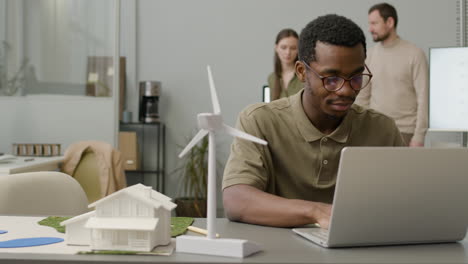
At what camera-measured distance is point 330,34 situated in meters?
1.81

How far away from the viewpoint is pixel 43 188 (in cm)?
206

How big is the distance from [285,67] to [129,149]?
2433 millimetres

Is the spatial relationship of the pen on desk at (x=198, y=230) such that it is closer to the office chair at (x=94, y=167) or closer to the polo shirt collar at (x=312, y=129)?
the polo shirt collar at (x=312, y=129)

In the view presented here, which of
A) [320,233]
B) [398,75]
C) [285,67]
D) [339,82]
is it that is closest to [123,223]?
[320,233]

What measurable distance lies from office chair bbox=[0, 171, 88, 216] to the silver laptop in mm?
997

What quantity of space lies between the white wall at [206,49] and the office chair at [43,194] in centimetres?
467

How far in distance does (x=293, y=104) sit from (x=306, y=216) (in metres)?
0.55

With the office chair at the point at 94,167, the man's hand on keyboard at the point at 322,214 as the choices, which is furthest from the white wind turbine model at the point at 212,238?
the office chair at the point at 94,167

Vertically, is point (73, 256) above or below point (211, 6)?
below

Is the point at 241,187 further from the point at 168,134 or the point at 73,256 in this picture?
the point at 168,134

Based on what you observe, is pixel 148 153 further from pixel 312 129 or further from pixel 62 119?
pixel 312 129

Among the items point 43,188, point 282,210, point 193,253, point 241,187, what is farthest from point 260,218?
point 43,188

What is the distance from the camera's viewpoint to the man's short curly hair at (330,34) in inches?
70.2

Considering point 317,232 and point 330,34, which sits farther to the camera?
point 330,34
